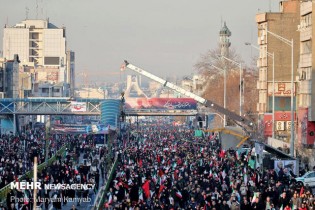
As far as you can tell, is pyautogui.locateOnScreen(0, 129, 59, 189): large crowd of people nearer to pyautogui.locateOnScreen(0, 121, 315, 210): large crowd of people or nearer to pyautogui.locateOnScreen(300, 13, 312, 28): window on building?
pyautogui.locateOnScreen(0, 121, 315, 210): large crowd of people

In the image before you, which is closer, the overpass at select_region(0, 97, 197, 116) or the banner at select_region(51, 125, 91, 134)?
the banner at select_region(51, 125, 91, 134)

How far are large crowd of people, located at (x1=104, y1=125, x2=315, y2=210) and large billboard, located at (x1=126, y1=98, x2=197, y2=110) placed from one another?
6845cm

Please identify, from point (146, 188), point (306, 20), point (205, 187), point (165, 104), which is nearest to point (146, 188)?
point (146, 188)

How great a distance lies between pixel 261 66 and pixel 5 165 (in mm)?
41379

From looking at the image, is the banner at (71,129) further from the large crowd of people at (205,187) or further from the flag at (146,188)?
the flag at (146,188)

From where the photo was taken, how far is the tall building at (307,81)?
190 ft

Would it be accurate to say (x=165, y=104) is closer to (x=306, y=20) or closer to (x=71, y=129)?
(x=71, y=129)

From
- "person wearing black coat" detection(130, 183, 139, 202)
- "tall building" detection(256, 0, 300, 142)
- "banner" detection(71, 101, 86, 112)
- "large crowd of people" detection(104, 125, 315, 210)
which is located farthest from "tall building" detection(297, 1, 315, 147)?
"banner" detection(71, 101, 86, 112)

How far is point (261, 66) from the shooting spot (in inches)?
3561

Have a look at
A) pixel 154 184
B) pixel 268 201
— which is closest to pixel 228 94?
pixel 154 184

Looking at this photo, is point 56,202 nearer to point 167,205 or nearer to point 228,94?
point 167,205

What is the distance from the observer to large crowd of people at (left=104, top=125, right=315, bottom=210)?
33500 mm

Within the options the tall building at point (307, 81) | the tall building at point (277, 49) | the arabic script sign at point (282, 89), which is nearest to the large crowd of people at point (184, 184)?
the tall building at point (307, 81)

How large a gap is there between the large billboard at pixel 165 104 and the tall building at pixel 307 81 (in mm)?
62670
